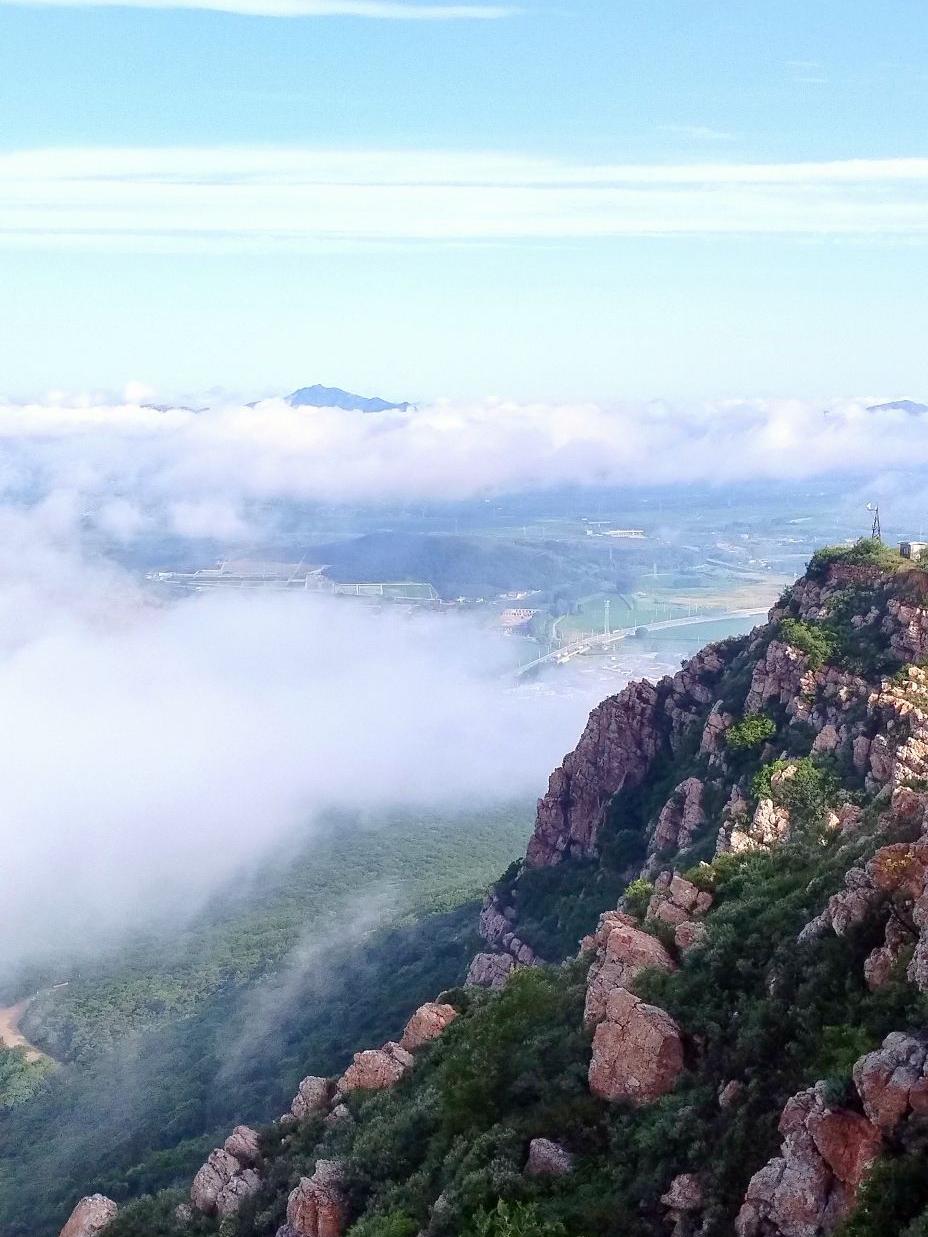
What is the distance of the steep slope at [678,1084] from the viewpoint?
57.5 feet

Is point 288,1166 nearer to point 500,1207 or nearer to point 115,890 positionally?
point 500,1207

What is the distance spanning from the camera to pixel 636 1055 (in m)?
23.6

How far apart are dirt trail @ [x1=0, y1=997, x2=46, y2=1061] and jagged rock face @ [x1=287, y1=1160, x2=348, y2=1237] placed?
198 ft

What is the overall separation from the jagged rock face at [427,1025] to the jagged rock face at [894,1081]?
16946mm

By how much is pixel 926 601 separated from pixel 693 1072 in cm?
3418

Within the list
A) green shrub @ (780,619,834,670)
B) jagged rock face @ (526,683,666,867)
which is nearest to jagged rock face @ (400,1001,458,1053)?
green shrub @ (780,619,834,670)

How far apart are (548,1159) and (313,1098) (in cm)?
1264

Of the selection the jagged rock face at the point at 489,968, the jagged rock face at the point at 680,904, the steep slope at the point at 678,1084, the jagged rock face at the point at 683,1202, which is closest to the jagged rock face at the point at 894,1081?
the steep slope at the point at 678,1084

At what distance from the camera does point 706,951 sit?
25891mm

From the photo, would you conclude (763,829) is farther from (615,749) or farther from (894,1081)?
(894,1081)

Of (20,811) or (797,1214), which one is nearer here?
(797,1214)

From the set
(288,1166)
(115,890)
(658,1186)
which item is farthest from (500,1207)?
(115,890)

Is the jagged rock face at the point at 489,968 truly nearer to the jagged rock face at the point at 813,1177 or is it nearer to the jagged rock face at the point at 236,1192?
the jagged rock face at the point at 236,1192

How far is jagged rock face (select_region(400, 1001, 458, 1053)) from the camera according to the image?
3297 cm
